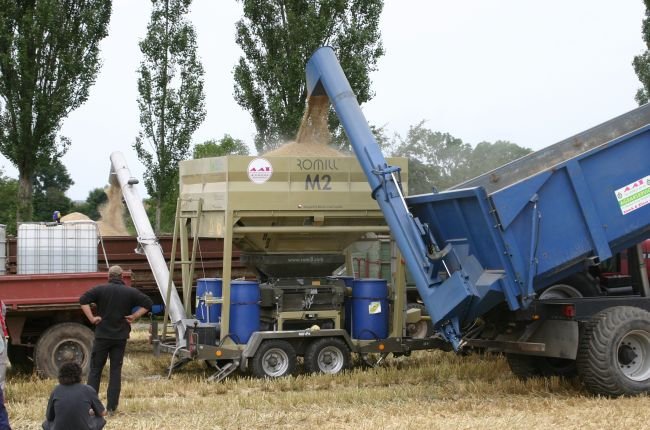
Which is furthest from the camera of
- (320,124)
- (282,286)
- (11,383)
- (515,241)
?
(320,124)

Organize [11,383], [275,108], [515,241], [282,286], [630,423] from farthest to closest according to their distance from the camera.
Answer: [275,108]
[282,286]
[11,383]
[515,241]
[630,423]

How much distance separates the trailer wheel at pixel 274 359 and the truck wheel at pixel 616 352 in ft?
11.7

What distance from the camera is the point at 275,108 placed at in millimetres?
19969

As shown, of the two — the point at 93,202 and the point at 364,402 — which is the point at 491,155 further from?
the point at 364,402

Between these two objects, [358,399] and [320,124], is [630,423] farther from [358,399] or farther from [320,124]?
[320,124]

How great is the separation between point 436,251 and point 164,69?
13.7 m

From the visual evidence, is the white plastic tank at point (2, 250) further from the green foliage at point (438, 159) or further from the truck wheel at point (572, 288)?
the green foliage at point (438, 159)

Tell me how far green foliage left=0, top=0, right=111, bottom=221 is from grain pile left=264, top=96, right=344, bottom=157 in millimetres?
9357

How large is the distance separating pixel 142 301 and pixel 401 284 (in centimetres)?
395

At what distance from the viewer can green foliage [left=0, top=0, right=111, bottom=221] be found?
65.3 feet

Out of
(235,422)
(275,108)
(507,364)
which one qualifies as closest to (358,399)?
(235,422)

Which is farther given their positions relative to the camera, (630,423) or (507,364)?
(507,364)

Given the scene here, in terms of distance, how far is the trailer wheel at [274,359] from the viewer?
37.1 feet

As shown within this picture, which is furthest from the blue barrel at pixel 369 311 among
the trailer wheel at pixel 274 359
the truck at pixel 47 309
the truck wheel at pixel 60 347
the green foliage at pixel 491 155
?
the green foliage at pixel 491 155
